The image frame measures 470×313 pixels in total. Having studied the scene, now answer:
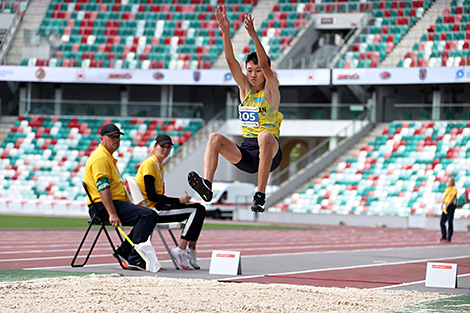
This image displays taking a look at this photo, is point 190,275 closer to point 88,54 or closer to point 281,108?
point 281,108

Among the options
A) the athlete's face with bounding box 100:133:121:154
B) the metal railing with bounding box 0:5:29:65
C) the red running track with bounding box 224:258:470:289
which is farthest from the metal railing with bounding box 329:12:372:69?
the athlete's face with bounding box 100:133:121:154

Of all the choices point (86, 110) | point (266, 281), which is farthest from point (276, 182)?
point (266, 281)

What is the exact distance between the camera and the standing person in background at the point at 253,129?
659 centimetres

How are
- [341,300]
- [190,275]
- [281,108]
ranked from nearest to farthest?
[341,300] < [190,275] < [281,108]

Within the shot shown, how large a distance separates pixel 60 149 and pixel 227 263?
25081 millimetres

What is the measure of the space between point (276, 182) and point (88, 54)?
11915 millimetres

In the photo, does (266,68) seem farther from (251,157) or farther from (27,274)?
(27,274)

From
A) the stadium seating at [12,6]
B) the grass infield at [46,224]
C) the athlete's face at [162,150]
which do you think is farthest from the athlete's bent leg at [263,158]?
the stadium seating at [12,6]

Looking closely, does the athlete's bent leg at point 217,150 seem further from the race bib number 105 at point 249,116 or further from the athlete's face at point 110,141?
the athlete's face at point 110,141

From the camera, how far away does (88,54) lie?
114ft

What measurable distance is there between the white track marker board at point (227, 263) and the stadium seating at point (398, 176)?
19.2 meters

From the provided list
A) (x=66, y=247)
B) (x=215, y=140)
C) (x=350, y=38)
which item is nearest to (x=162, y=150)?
(x=215, y=140)

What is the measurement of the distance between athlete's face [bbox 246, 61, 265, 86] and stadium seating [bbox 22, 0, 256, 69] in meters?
26.6

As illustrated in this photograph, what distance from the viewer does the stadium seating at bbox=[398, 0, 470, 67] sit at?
2987cm
